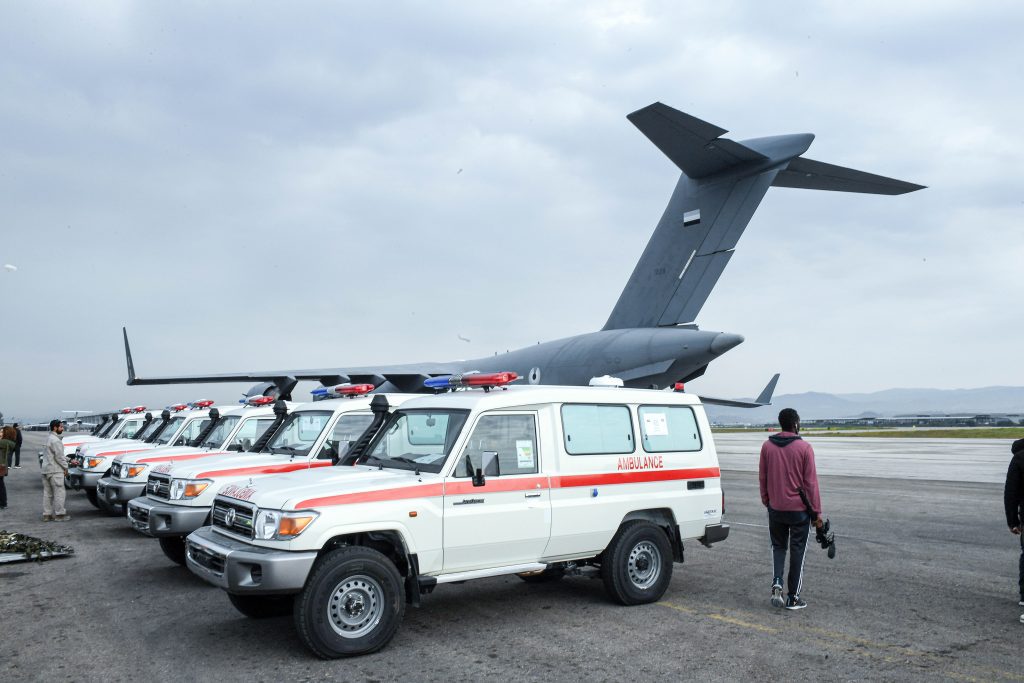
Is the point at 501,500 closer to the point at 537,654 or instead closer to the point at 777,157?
the point at 537,654

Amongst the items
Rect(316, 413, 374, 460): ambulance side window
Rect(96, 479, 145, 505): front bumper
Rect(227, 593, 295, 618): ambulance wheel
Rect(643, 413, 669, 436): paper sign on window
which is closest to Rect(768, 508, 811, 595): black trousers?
Rect(643, 413, 669, 436): paper sign on window

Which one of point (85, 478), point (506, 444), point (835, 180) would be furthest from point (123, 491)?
point (835, 180)

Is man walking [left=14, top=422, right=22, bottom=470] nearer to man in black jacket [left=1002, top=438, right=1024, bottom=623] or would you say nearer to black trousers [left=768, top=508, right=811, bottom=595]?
black trousers [left=768, top=508, right=811, bottom=595]

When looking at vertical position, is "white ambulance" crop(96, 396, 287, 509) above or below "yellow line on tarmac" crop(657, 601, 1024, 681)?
above

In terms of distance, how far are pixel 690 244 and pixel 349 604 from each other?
50.2ft

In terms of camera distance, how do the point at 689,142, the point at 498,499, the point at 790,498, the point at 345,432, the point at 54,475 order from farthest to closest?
the point at 689,142 < the point at 54,475 < the point at 345,432 < the point at 790,498 < the point at 498,499

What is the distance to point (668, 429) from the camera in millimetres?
8039

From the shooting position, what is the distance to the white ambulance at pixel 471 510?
572 cm

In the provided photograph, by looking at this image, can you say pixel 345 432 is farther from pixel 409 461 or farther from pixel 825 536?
pixel 825 536

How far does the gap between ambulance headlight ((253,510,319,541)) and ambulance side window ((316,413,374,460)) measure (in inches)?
147

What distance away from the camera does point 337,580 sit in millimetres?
5668

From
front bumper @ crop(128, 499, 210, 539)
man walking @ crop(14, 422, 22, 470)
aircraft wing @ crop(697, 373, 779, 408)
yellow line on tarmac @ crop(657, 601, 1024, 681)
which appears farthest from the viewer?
aircraft wing @ crop(697, 373, 779, 408)

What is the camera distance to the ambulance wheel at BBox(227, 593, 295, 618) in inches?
263

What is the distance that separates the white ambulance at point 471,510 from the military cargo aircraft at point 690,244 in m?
9.73
